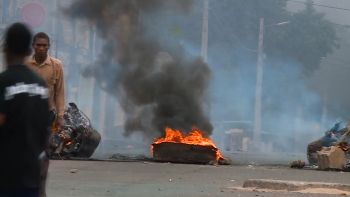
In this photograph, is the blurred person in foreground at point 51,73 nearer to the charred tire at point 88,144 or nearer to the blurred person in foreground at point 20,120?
the blurred person in foreground at point 20,120

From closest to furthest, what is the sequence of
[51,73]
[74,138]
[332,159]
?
[51,73]
[332,159]
[74,138]

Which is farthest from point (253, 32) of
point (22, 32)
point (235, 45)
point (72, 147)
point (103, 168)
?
point (22, 32)

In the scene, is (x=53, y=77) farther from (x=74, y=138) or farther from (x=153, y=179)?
(x=74, y=138)

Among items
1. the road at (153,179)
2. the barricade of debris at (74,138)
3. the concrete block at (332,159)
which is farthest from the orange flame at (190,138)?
the concrete block at (332,159)

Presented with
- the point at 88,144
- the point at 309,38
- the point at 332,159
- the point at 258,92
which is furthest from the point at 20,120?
the point at 309,38

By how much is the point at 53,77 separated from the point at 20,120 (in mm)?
2471

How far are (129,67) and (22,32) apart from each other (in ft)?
46.2

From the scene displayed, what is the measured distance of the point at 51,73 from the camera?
18.4 feet

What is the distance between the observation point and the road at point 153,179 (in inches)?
304

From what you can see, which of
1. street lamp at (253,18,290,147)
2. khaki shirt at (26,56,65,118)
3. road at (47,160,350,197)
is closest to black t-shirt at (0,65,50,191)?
khaki shirt at (26,56,65,118)

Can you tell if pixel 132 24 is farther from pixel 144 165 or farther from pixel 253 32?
pixel 253 32

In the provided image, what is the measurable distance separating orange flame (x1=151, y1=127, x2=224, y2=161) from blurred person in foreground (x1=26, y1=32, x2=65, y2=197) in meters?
8.27

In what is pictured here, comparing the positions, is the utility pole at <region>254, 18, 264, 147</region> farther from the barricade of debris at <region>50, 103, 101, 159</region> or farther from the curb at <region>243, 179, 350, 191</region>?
the curb at <region>243, 179, 350, 191</region>

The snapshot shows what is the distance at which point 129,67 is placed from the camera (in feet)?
57.0
